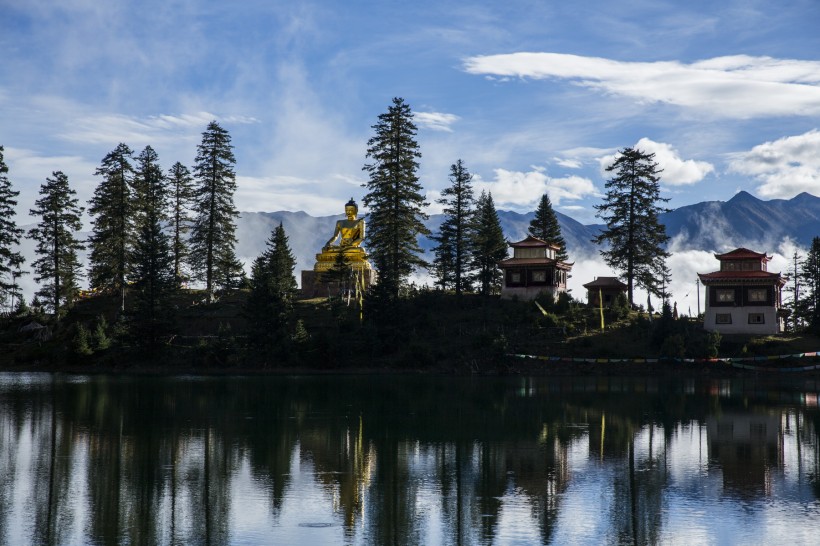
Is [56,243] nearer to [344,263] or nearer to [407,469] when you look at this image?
[344,263]

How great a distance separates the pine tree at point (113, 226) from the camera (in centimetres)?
8262

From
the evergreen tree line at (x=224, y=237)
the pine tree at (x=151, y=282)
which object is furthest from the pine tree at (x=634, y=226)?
the pine tree at (x=151, y=282)

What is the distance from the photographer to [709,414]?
42500 mm

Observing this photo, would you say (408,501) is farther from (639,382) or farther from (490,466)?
(639,382)

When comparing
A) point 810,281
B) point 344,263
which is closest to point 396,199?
point 344,263

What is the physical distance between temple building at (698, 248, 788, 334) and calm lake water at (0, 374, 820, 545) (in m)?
25.9

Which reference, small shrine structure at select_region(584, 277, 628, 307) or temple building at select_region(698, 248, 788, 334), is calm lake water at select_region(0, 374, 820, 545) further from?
small shrine structure at select_region(584, 277, 628, 307)

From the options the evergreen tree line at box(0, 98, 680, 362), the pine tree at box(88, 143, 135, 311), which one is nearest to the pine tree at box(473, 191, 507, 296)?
the evergreen tree line at box(0, 98, 680, 362)

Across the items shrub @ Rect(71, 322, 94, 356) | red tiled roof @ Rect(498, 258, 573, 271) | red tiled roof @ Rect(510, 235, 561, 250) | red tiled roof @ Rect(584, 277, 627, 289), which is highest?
red tiled roof @ Rect(510, 235, 561, 250)

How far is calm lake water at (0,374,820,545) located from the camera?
69.5 feet

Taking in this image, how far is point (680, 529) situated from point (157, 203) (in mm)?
76566

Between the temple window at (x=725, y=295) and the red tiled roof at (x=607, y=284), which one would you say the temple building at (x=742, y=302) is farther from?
the red tiled roof at (x=607, y=284)

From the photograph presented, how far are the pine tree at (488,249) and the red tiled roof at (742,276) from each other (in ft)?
65.5

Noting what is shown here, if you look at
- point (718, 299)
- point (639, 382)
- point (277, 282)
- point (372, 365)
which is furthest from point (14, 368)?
point (718, 299)
